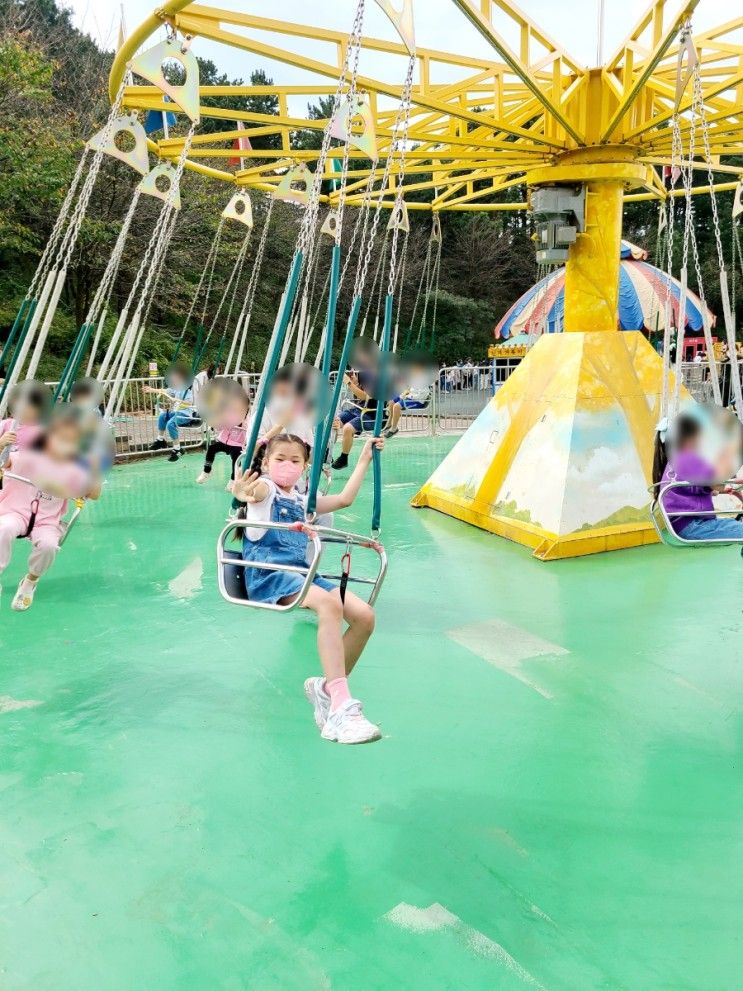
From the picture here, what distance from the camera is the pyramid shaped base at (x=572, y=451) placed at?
22.8 ft

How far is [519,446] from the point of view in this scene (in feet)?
25.2

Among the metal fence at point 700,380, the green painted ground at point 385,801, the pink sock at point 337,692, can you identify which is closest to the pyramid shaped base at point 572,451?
the green painted ground at point 385,801

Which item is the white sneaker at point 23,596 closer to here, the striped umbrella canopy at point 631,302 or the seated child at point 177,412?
the seated child at point 177,412

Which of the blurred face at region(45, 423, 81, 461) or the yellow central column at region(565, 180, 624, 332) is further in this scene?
the yellow central column at region(565, 180, 624, 332)

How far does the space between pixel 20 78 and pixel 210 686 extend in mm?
11899

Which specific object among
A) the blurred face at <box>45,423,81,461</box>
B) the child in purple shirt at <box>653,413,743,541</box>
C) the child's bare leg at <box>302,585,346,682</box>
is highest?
the child in purple shirt at <box>653,413,743,541</box>

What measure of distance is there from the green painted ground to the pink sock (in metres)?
0.44

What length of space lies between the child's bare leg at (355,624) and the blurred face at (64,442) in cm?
171

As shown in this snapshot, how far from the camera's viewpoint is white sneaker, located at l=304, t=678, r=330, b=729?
119 inches

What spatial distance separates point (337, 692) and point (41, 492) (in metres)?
2.51

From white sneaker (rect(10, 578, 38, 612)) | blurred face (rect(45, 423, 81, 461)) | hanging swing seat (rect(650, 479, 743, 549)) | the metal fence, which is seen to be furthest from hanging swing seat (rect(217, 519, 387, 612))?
the metal fence

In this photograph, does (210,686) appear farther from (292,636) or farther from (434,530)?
(434,530)

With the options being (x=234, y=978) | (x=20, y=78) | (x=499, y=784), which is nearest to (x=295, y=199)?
(x=499, y=784)

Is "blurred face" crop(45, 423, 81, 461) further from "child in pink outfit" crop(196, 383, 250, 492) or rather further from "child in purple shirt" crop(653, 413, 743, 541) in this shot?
"child in purple shirt" crop(653, 413, 743, 541)
